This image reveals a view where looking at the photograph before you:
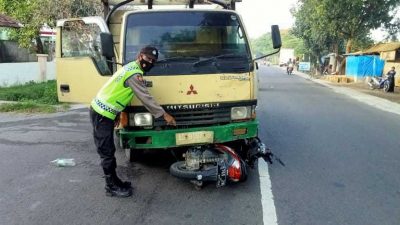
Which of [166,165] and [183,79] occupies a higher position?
[183,79]

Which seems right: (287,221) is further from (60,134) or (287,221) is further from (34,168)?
(60,134)

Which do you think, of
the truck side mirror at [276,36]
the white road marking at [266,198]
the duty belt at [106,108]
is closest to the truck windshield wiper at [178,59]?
the duty belt at [106,108]

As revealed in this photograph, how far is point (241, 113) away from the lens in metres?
5.03

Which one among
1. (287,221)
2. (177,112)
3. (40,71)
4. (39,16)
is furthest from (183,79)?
(39,16)

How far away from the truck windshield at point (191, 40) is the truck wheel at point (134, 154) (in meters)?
1.36

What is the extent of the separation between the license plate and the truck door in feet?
4.13

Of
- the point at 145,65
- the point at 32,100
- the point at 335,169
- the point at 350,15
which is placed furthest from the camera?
the point at 350,15

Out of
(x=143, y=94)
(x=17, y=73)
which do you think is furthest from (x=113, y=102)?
(x=17, y=73)

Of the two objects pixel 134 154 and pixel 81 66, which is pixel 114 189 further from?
pixel 81 66

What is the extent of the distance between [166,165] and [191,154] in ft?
3.77

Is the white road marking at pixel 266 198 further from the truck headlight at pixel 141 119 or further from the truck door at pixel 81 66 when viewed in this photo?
the truck door at pixel 81 66

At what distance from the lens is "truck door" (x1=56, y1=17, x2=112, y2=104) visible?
5.25 meters

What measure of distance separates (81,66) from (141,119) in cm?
115

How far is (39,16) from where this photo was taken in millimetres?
19109
